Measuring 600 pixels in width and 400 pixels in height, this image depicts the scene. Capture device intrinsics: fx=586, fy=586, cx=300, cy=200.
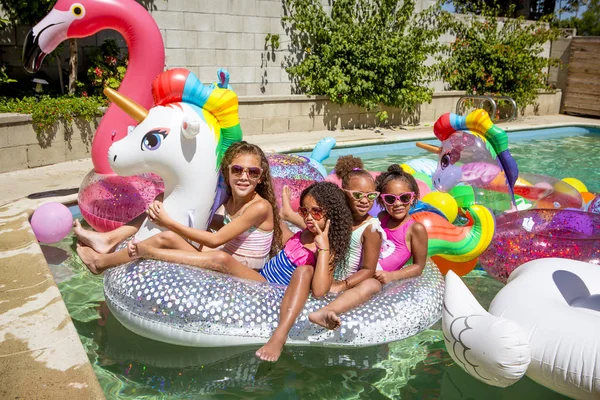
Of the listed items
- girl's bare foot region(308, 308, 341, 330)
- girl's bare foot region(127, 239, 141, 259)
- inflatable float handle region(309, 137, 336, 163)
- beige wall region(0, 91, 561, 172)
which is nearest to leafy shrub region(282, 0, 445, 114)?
beige wall region(0, 91, 561, 172)

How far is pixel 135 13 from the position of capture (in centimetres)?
460

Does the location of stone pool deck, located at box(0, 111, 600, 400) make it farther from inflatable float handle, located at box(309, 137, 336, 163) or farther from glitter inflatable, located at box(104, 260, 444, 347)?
inflatable float handle, located at box(309, 137, 336, 163)

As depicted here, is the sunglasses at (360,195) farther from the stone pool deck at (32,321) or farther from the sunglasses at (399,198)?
the stone pool deck at (32,321)

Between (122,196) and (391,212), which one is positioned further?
(122,196)

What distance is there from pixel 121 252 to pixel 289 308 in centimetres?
115

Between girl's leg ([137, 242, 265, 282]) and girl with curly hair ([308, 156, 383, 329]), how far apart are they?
61cm

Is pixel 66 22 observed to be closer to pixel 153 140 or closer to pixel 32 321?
pixel 153 140

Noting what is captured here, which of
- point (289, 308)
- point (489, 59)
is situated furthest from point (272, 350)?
point (489, 59)

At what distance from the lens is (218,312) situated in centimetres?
302

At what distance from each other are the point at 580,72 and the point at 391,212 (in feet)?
40.3

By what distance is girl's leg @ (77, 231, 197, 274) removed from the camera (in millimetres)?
3412

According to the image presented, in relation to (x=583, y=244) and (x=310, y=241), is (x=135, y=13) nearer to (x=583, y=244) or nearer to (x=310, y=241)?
(x=310, y=241)

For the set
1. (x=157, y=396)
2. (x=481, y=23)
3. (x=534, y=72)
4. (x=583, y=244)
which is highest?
(x=481, y=23)

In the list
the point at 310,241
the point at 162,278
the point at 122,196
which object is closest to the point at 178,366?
the point at 162,278
